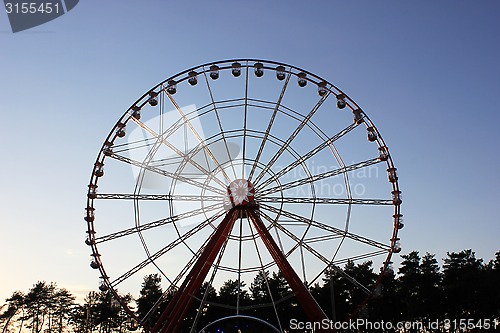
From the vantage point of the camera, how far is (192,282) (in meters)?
22.6

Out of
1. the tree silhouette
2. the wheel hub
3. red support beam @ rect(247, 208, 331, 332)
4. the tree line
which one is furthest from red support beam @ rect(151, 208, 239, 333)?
the tree silhouette

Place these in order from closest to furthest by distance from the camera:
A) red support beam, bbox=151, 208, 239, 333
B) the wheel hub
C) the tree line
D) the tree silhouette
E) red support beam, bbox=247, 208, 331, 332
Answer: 1. red support beam, bbox=247, 208, 331, 332
2. red support beam, bbox=151, 208, 239, 333
3. the wheel hub
4. the tree line
5. the tree silhouette

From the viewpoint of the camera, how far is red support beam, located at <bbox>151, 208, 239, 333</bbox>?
22203 mm

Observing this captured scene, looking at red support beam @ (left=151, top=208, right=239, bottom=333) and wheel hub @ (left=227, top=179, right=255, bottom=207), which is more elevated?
wheel hub @ (left=227, top=179, right=255, bottom=207)

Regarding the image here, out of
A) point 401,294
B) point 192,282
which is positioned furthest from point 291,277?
point 401,294

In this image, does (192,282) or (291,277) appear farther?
(192,282)

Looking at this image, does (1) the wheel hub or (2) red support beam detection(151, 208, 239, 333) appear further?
(1) the wheel hub

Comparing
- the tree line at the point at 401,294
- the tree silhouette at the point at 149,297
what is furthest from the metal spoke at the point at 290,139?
the tree silhouette at the point at 149,297

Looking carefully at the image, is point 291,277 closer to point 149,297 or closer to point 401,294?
point 401,294

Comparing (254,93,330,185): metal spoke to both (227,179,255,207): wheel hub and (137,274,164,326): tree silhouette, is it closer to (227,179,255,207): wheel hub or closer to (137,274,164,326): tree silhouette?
(227,179,255,207): wheel hub

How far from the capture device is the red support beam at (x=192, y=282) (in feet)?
72.8

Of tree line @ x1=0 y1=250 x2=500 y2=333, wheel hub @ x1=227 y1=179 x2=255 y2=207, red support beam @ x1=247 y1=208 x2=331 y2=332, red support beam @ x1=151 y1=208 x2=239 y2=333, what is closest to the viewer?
red support beam @ x1=247 y1=208 x2=331 y2=332

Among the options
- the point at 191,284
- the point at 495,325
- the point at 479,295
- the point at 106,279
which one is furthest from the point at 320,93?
the point at 495,325

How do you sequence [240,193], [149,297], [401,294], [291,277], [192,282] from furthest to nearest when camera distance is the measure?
[149,297] < [401,294] < [240,193] < [192,282] < [291,277]
